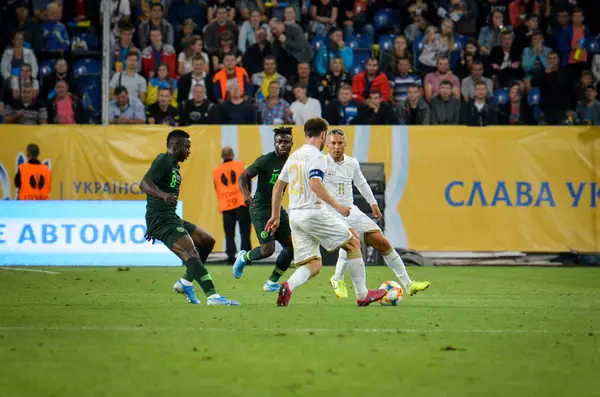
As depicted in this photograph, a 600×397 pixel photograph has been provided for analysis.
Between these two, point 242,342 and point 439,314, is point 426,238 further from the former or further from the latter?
point 242,342

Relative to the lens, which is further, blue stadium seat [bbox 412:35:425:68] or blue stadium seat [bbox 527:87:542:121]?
blue stadium seat [bbox 412:35:425:68]

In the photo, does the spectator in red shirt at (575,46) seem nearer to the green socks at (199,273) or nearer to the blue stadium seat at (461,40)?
the blue stadium seat at (461,40)

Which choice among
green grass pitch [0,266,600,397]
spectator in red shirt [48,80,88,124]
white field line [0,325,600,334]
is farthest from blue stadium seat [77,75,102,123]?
white field line [0,325,600,334]

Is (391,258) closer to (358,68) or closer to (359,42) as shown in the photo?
(358,68)

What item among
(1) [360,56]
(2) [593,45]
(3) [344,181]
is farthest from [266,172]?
(2) [593,45]

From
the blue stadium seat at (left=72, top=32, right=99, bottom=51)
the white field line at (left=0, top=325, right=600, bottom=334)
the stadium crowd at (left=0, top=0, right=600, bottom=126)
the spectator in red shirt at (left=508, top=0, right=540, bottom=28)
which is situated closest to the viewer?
the white field line at (left=0, top=325, right=600, bottom=334)

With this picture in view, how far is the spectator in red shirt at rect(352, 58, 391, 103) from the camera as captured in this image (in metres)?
23.4

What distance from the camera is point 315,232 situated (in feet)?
39.9

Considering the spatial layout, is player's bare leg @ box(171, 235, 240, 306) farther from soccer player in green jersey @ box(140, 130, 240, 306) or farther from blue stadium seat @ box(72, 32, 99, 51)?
blue stadium seat @ box(72, 32, 99, 51)

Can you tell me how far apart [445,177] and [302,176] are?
35.7 feet

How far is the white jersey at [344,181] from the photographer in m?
14.2

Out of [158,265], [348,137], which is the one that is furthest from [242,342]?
[348,137]

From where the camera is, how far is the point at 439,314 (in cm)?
1157

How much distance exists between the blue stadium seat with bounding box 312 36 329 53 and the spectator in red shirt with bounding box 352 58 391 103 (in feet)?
4.63
